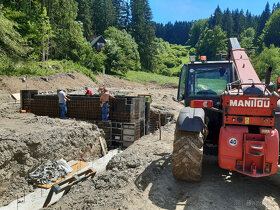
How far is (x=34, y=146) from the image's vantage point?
7.66 metres

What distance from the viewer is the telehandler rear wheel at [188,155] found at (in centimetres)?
408

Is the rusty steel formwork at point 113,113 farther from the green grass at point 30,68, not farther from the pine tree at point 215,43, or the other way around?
the pine tree at point 215,43

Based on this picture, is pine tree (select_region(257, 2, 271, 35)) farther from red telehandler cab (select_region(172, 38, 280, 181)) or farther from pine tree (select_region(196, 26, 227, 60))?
red telehandler cab (select_region(172, 38, 280, 181))

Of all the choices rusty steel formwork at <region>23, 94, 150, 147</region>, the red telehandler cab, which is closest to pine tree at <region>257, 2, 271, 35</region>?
rusty steel formwork at <region>23, 94, 150, 147</region>

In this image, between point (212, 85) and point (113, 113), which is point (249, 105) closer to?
point (212, 85)

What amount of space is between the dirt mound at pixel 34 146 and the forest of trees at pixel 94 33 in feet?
25.0

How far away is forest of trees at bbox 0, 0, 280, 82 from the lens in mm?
19917

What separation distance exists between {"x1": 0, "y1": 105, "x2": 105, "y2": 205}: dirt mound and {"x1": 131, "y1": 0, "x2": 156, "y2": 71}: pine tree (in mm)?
44929

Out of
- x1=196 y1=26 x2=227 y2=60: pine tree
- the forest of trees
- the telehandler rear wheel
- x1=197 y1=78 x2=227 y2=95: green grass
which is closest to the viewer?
the telehandler rear wheel

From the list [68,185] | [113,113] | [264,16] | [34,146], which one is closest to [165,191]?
[68,185]

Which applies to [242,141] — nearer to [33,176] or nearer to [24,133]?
[33,176]

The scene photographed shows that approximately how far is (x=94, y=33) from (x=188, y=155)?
192 feet

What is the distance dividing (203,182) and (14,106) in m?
12.9

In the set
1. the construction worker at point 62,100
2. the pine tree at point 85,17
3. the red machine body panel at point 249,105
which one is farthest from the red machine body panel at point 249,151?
the pine tree at point 85,17
